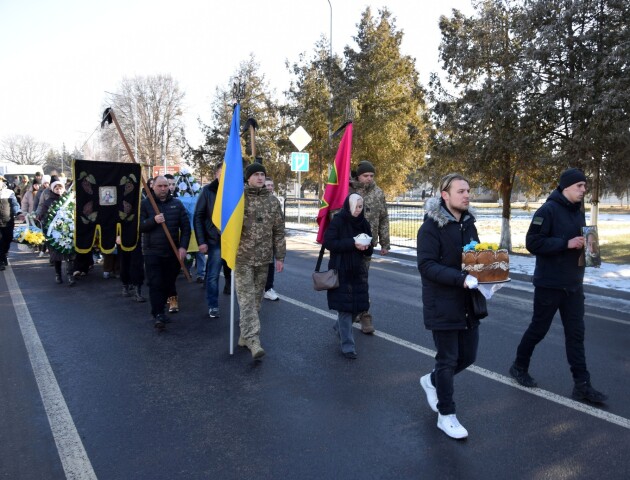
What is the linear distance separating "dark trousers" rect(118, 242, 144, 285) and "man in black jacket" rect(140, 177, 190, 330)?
5.52 feet

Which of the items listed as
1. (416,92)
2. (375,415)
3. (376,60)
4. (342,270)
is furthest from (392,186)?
(375,415)

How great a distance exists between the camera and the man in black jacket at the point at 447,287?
11.9ft

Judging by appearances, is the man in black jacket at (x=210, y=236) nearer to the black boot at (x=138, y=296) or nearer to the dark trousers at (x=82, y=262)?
the black boot at (x=138, y=296)

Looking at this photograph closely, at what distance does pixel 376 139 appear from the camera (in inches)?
855

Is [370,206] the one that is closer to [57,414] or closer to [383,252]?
[383,252]

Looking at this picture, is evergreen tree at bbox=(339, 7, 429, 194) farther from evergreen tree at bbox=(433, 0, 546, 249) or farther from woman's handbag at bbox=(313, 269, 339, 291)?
woman's handbag at bbox=(313, 269, 339, 291)

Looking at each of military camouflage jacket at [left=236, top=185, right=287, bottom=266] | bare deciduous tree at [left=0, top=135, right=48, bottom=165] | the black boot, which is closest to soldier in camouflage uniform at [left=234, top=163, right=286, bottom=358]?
military camouflage jacket at [left=236, top=185, right=287, bottom=266]

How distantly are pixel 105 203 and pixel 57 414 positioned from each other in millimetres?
5164

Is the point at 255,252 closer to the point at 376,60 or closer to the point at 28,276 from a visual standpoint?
the point at 28,276

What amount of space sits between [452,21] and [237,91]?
16707 millimetres

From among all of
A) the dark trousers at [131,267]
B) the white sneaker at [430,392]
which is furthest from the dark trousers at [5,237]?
the white sneaker at [430,392]

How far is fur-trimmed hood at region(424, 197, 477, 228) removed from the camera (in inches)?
142

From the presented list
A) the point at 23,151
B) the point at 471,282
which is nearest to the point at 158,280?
the point at 471,282

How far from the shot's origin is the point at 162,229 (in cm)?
665
